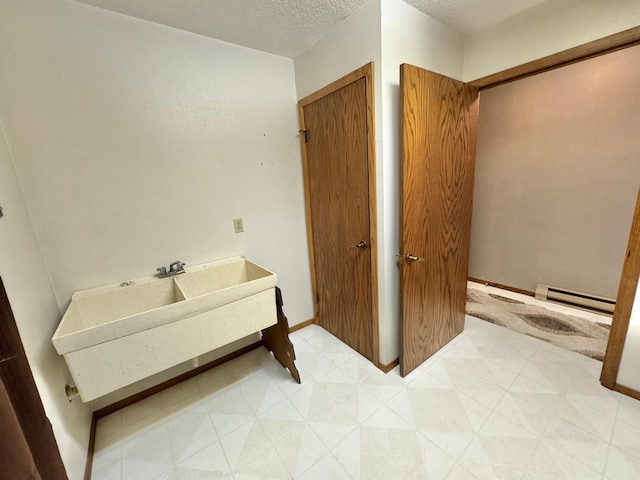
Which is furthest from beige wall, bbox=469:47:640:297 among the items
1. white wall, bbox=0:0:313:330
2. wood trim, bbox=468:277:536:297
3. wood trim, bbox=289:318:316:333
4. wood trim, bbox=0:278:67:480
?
wood trim, bbox=0:278:67:480

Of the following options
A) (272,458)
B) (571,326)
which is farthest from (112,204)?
(571,326)

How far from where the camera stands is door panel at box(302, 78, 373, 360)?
5.43 ft

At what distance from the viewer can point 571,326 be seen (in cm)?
219

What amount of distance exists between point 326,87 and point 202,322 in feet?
5.38

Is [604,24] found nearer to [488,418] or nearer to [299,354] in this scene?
[488,418]

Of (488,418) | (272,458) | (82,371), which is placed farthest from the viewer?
(488,418)

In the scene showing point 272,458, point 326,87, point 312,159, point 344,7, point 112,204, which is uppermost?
point 344,7

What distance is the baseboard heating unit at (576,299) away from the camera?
234cm

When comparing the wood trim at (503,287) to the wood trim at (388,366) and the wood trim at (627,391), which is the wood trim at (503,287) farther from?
the wood trim at (388,366)

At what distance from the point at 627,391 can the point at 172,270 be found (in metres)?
2.79

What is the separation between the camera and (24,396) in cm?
50

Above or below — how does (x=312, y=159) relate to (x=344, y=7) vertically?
below

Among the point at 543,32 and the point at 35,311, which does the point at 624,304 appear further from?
the point at 35,311

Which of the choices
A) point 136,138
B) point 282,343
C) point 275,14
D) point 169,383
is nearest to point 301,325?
point 282,343
